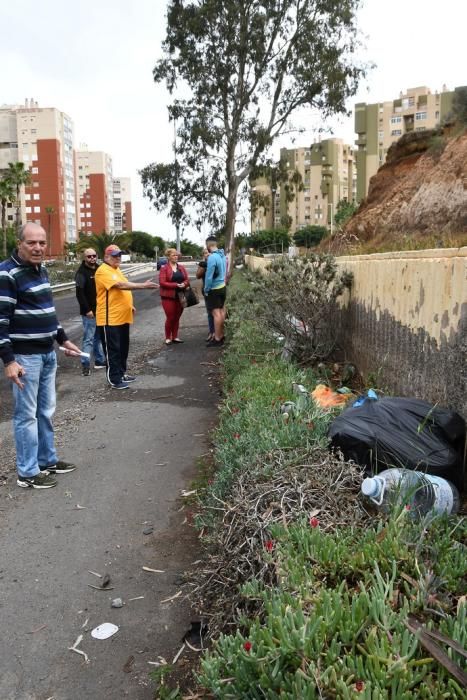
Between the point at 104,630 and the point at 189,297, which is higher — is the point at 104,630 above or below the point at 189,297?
below

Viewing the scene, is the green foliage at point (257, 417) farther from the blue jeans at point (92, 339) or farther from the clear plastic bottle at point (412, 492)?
the blue jeans at point (92, 339)

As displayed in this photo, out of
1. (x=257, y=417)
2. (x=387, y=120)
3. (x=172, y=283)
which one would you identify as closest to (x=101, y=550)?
(x=257, y=417)

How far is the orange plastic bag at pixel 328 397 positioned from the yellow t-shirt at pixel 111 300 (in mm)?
3196

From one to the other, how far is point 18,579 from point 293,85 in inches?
1128

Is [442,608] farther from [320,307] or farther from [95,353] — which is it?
[95,353]

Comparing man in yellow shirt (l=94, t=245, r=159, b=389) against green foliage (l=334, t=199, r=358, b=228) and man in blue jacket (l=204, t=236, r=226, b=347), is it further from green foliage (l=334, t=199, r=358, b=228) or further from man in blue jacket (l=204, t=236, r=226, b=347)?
green foliage (l=334, t=199, r=358, b=228)

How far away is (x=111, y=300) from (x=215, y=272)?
3341 millimetres

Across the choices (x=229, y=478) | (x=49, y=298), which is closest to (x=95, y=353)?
(x=49, y=298)

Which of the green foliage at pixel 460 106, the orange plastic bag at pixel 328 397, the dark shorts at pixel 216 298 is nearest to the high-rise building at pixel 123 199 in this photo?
the green foliage at pixel 460 106

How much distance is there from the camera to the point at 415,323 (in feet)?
14.9

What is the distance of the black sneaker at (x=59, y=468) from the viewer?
5074 mm

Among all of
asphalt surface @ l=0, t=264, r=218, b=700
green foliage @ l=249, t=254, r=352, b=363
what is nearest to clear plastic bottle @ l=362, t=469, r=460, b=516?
asphalt surface @ l=0, t=264, r=218, b=700

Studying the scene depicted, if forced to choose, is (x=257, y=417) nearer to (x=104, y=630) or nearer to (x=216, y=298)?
(x=104, y=630)

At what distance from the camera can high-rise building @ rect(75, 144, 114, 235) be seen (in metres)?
127
